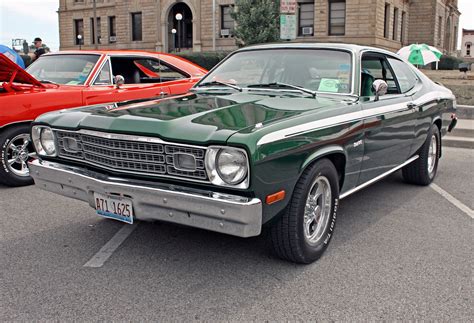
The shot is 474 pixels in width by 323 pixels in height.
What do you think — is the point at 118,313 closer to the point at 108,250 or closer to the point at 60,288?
the point at 60,288

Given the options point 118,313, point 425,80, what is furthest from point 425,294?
point 425,80

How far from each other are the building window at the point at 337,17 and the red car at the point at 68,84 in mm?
31178

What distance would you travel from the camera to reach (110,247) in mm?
3945

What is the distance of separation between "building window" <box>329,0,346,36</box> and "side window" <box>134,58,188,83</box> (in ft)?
103

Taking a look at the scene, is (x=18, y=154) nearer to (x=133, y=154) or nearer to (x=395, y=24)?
(x=133, y=154)

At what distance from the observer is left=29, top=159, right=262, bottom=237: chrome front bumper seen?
2.90 m

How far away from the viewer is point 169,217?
3.13 meters

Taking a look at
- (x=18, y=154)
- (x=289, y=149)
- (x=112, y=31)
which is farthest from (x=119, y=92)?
(x=112, y=31)

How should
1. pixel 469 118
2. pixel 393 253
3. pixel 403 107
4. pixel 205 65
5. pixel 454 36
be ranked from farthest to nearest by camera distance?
pixel 454 36 < pixel 205 65 < pixel 469 118 < pixel 403 107 < pixel 393 253

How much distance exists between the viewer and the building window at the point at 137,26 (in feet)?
152

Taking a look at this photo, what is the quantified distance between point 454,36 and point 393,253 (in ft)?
221

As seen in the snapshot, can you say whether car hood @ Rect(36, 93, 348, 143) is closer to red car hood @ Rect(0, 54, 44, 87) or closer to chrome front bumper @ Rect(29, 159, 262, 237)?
chrome front bumper @ Rect(29, 159, 262, 237)

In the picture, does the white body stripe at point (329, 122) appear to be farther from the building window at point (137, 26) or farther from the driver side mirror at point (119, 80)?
the building window at point (137, 26)

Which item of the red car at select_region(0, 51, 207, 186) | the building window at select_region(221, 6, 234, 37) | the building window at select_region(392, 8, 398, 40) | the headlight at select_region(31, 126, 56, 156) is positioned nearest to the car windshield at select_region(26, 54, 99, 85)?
the red car at select_region(0, 51, 207, 186)
